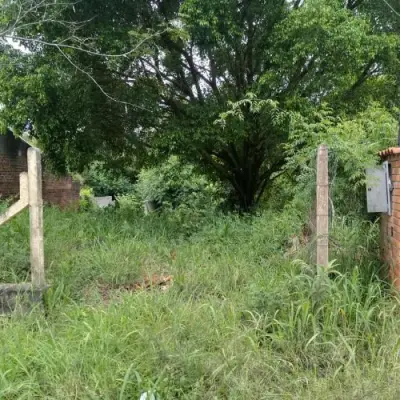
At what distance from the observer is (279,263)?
15.0ft

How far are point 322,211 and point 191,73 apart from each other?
21.2 ft

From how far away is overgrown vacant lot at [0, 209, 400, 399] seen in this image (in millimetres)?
2529

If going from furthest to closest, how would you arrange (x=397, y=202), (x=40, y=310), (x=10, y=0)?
(x=10, y=0) < (x=40, y=310) < (x=397, y=202)

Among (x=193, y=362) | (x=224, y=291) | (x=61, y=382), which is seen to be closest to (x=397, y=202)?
(x=224, y=291)

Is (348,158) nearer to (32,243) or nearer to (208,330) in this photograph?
(208,330)

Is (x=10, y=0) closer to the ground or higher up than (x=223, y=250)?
higher up

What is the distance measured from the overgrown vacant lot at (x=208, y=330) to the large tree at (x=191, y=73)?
3283mm

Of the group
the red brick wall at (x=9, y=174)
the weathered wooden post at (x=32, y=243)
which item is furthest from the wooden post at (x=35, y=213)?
the red brick wall at (x=9, y=174)

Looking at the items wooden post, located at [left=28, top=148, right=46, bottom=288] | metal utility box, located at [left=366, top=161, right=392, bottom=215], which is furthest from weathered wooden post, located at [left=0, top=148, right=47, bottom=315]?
metal utility box, located at [left=366, top=161, right=392, bottom=215]

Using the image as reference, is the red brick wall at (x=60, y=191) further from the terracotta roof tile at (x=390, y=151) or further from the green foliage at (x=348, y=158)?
the terracotta roof tile at (x=390, y=151)

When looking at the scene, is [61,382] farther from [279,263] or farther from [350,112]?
[350,112]

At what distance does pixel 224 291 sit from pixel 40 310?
1723mm

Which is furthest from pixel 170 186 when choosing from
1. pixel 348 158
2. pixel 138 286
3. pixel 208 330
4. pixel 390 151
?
pixel 208 330

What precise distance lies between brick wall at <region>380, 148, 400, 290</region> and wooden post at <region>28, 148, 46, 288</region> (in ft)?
10.4
